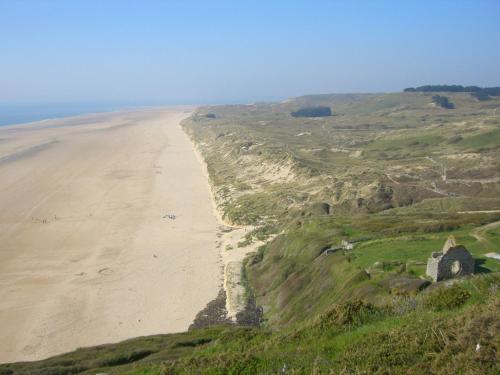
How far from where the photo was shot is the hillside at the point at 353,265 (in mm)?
10930

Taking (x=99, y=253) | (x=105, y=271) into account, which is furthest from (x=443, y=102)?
(x=105, y=271)

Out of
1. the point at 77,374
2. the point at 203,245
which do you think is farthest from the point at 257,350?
the point at 203,245

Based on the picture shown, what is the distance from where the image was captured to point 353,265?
84.2 feet

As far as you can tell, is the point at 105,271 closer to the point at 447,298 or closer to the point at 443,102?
the point at 447,298

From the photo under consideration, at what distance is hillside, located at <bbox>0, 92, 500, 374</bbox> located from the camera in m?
10.9

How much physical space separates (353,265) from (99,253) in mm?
24887

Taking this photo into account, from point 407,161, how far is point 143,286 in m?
47.6

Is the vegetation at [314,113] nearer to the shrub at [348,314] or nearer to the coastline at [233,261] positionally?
the coastline at [233,261]

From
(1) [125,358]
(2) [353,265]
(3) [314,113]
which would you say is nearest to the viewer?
(1) [125,358]

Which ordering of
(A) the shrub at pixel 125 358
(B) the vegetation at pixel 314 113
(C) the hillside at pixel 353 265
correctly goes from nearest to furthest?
(C) the hillside at pixel 353 265
(A) the shrub at pixel 125 358
(B) the vegetation at pixel 314 113

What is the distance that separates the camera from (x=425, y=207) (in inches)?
1766

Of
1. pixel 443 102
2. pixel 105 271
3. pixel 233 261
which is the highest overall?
pixel 443 102

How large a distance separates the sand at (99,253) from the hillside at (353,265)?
4.26m

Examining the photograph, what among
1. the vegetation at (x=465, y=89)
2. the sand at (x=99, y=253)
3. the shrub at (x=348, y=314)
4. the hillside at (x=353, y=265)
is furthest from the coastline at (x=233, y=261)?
the vegetation at (x=465, y=89)
